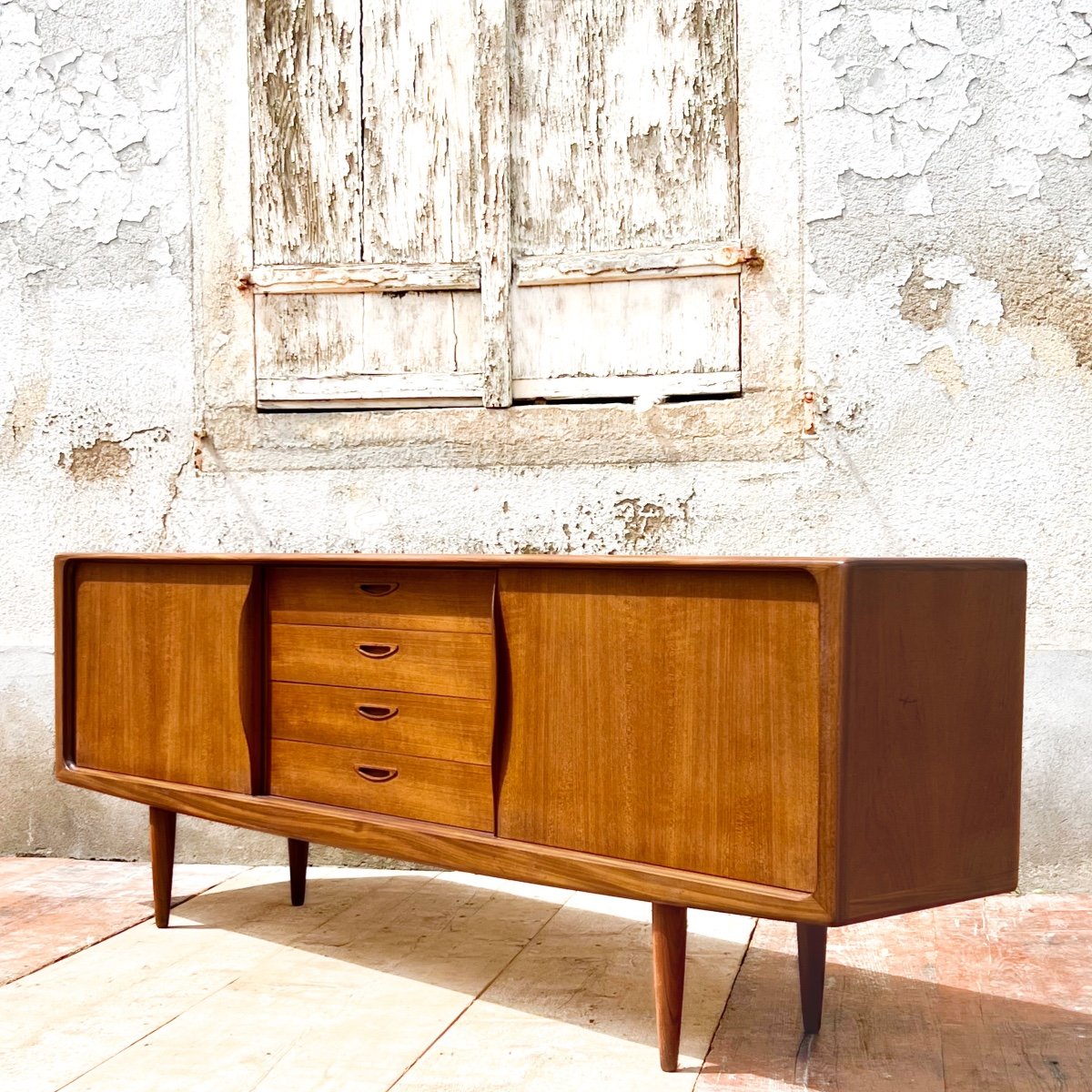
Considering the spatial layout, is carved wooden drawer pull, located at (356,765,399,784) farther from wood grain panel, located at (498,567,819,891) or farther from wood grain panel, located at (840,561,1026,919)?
wood grain panel, located at (840,561,1026,919)

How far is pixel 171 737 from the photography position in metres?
2.94

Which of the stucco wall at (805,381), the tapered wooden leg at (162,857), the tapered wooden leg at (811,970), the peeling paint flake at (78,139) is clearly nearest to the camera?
the tapered wooden leg at (811,970)

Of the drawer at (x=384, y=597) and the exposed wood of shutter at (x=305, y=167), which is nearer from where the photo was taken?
the drawer at (x=384, y=597)

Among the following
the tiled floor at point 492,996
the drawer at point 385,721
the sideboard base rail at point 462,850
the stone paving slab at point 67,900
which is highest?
the drawer at point 385,721

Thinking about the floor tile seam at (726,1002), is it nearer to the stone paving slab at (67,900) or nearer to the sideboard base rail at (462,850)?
the sideboard base rail at (462,850)

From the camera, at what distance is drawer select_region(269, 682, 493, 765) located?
2406 millimetres

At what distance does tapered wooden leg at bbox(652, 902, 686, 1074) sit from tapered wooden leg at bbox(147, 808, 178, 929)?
1416 millimetres

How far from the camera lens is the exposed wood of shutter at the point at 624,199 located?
3639 millimetres

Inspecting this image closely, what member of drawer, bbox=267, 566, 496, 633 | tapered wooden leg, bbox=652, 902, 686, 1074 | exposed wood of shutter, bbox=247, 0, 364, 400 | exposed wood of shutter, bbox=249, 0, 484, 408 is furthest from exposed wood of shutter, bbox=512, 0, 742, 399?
tapered wooden leg, bbox=652, 902, 686, 1074

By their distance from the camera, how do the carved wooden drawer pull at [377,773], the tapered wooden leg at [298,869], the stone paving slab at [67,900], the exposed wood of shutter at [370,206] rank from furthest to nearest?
1. the exposed wood of shutter at [370,206]
2. the tapered wooden leg at [298,869]
3. the stone paving slab at [67,900]
4. the carved wooden drawer pull at [377,773]

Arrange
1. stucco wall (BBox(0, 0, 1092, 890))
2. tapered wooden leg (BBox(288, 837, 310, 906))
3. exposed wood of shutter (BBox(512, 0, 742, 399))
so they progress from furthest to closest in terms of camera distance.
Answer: exposed wood of shutter (BBox(512, 0, 742, 399)) → stucco wall (BBox(0, 0, 1092, 890)) → tapered wooden leg (BBox(288, 837, 310, 906))

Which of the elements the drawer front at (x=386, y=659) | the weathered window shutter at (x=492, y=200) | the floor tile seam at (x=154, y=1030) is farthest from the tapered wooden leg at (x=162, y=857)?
the weathered window shutter at (x=492, y=200)

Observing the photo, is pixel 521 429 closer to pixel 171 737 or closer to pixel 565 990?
pixel 171 737

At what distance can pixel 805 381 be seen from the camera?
357cm
